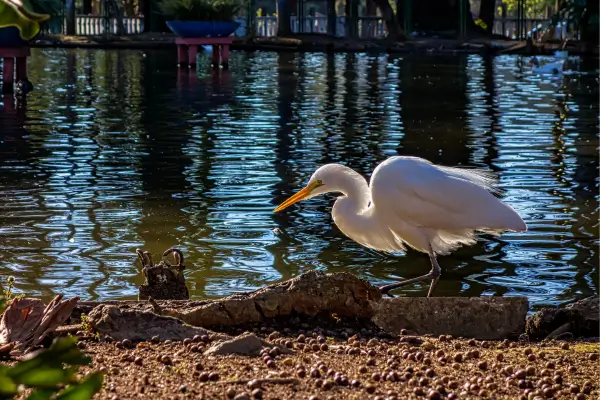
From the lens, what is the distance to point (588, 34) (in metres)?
41.4

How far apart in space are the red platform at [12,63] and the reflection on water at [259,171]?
1.98 ft

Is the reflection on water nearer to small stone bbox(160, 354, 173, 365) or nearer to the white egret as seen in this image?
the white egret

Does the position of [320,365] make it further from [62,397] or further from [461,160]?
[461,160]

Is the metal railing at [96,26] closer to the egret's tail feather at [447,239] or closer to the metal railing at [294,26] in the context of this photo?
the metal railing at [294,26]

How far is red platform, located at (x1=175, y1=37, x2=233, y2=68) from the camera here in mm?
33000

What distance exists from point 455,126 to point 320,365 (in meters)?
14.6

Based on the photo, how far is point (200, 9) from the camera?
106 feet

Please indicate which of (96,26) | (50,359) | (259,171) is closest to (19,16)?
(50,359)

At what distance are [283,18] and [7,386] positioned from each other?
158 ft

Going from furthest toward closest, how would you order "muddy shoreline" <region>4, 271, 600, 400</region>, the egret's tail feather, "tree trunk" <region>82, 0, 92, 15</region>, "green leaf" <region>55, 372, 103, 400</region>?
"tree trunk" <region>82, 0, 92, 15</region> < the egret's tail feather < "muddy shoreline" <region>4, 271, 600, 400</region> < "green leaf" <region>55, 372, 103, 400</region>

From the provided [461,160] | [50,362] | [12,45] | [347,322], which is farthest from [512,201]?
[12,45]

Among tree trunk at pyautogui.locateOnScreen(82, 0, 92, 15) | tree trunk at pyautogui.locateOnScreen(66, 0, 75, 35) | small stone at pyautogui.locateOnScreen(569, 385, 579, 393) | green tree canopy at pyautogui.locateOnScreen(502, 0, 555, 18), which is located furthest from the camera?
green tree canopy at pyautogui.locateOnScreen(502, 0, 555, 18)

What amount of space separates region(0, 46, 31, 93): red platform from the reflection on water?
60 cm

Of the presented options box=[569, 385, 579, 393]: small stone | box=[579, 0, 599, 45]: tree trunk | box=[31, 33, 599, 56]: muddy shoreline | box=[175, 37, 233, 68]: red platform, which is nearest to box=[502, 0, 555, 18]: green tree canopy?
box=[31, 33, 599, 56]: muddy shoreline
